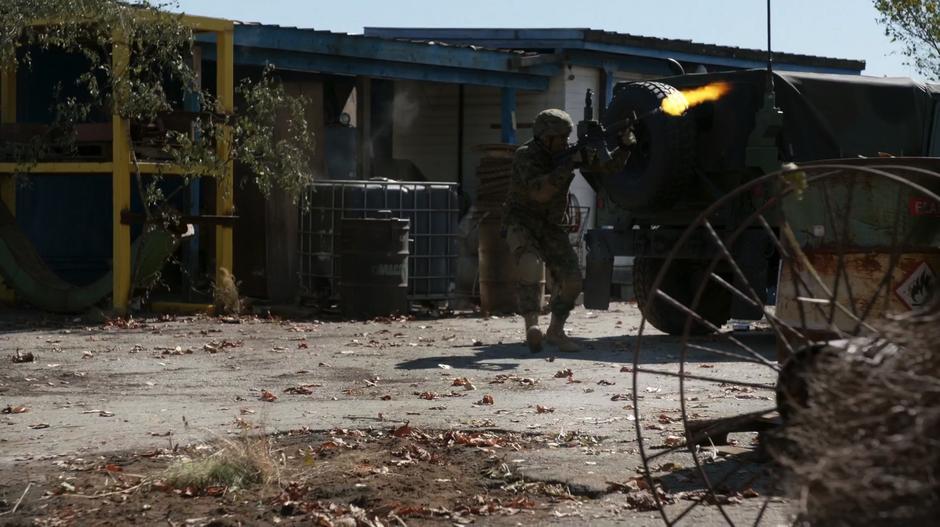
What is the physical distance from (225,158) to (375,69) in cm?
410

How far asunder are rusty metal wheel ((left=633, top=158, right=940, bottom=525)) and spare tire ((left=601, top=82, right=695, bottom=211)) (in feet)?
1.86

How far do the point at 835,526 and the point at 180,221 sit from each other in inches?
505

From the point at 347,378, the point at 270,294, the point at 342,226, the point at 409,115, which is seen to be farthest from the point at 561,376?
the point at 409,115

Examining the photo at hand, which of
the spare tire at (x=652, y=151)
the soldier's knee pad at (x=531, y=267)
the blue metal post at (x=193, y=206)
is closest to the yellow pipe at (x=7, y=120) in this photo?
the blue metal post at (x=193, y=206)

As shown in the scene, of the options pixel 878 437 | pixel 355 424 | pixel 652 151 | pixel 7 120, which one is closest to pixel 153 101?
pixel 7 120

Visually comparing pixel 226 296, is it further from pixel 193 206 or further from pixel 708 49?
pixel 708 49

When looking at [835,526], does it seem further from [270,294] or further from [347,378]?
[270,294]

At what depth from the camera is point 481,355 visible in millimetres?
11891

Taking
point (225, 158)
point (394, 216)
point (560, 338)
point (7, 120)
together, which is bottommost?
point (560, 338)

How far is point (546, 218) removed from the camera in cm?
1213

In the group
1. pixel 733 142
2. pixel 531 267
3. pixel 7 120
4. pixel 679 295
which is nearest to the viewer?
pixel 733 142

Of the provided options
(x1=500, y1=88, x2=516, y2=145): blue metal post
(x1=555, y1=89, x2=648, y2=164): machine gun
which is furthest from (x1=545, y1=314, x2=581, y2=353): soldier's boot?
(x1=500, y1=88, x2=516, y2=145): blue metal post

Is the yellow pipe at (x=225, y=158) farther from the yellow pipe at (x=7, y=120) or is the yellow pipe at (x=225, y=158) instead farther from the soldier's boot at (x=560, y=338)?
the soldier's boot at (x=560, y=338)

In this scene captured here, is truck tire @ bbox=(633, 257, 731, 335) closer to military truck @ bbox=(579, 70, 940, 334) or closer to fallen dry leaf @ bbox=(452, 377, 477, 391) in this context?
military truck @ bbox=(579, 70, 940, 334)
